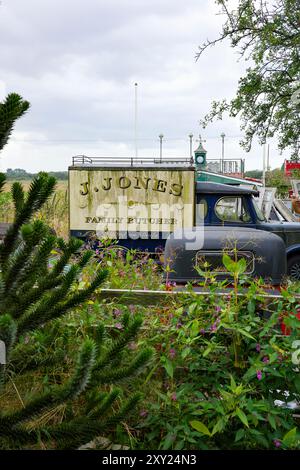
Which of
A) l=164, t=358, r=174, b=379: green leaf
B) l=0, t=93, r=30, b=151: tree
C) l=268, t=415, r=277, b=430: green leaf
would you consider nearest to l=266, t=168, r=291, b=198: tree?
l=164, t=358, r=174, b=379: green leaf

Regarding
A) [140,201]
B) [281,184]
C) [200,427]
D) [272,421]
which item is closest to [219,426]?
[200,427]

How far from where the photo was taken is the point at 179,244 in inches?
220

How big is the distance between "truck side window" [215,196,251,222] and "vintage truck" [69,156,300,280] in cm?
23

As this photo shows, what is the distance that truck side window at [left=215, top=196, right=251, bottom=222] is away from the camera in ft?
38.2

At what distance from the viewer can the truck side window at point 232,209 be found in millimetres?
11652

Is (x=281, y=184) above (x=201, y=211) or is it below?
above

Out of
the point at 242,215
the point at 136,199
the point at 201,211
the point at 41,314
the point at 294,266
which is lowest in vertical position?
the point at 294,266

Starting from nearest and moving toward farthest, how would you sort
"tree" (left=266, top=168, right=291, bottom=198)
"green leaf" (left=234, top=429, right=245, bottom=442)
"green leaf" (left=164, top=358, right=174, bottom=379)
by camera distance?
"green leaf" (left=234, top=429, right=245, bottom=442), "green leaf" (left=164, top=358, right=174, bottom=379), "tree" (left=266, top=168, right=291, bottom=198)

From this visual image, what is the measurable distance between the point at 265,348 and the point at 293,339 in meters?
0.18

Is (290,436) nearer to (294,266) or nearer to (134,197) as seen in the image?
(294,266)

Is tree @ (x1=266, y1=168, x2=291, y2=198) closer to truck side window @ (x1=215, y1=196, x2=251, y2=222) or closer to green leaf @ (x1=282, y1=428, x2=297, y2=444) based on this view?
truck side window @ (x1=215, y1=196, x2=251, y2=222)

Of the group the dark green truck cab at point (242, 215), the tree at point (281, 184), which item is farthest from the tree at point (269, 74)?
the tree at point (281, 184)

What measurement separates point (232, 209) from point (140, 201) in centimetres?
227

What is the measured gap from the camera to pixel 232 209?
11.8m
